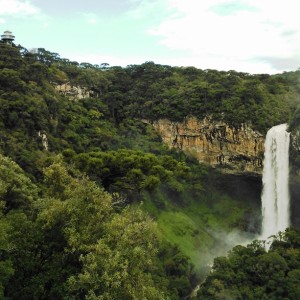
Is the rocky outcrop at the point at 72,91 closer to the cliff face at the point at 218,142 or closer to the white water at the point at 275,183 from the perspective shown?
the cliff face at the point at 218,142

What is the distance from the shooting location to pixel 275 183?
147 ft

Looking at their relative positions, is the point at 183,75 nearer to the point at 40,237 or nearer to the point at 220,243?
the point at 220,243

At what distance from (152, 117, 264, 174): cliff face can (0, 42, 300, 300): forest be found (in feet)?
3.09

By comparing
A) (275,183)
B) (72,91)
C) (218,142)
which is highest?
(72,91)

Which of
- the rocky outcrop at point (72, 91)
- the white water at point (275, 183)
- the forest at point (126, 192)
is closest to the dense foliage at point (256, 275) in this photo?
the forest at point (126, 192)

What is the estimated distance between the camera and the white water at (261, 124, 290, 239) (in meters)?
43.5

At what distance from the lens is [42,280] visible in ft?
47.7

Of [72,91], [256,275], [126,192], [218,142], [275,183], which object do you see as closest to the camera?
[256,275]

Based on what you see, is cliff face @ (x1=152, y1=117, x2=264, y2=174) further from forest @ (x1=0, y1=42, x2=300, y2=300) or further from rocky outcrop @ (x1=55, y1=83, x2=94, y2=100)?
rocky outcrop @ (x1=55, y1=83, x2=94, y2=100)

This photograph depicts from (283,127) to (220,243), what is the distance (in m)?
13.2

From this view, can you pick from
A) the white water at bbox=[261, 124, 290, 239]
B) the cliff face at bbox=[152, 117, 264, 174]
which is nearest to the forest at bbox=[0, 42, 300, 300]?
the cliff face at bbox=[152, 117, 264, 174]

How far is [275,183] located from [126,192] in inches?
620

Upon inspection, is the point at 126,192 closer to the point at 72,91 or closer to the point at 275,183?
the point at 275,183

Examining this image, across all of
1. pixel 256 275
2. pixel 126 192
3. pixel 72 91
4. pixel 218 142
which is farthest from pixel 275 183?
pixel 72 91
